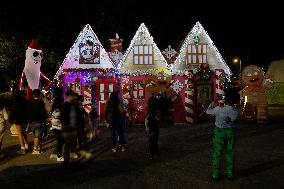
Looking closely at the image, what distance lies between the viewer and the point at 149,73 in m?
18.0

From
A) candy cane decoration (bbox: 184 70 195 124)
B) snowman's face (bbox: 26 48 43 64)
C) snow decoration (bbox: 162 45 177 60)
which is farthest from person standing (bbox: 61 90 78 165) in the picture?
snow decoration (bbox: 162 45 177 60)

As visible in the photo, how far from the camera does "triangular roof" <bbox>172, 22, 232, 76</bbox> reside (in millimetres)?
18094

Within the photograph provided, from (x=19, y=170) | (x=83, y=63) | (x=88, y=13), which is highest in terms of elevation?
(x=88, y=13)

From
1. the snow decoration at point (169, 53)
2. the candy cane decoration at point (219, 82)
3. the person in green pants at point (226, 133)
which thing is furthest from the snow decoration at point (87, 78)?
the person in green pants at point (226, 133)

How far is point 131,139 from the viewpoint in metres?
13.3

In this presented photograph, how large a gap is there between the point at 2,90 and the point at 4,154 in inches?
727

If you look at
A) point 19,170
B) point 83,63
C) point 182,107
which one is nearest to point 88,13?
point 83,63

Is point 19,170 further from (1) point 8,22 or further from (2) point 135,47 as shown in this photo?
(1) point 8,22

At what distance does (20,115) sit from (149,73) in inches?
312

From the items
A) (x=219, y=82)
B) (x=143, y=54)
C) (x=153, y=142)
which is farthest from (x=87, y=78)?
(x=153, y=142)

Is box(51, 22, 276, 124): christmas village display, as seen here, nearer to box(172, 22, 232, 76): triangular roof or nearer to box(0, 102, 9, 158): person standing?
box(172, 22, 232, 76): triangular roof

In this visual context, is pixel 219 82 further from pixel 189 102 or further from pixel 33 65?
pixel 33 65

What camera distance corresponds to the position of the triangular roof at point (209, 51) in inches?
712

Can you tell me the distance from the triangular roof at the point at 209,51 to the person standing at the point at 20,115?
8434 millimetres
